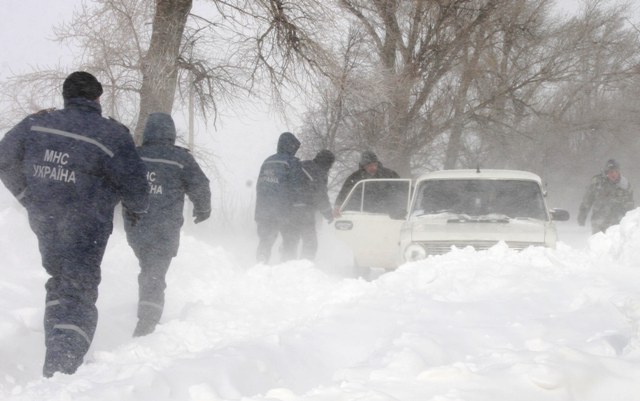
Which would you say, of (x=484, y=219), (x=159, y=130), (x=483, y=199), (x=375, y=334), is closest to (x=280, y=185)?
(x=483, y=199)

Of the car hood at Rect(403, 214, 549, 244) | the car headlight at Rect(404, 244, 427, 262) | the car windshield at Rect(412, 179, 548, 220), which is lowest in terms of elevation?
the car headlight at Rect(404, 244, 427, 262)

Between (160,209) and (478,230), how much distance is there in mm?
3169

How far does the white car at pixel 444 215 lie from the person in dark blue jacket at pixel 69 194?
12.3 feet

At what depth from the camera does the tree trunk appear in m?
12.6

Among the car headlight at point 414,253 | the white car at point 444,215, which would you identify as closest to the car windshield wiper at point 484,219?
the white car at point 444,215

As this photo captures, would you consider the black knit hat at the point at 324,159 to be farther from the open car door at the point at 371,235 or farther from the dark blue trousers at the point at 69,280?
the dark blue trousers at the point at 69,280

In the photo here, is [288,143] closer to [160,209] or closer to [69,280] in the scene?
[160,209]

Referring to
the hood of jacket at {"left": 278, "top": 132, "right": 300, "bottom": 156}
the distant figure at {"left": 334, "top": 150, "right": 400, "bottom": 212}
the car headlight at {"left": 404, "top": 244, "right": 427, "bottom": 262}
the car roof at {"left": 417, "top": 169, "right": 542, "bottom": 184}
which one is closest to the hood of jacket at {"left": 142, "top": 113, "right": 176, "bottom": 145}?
the car headlight at {"left": 404, "top": 244, "right": 427, "bottom": 262}

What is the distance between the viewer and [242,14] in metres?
14.1

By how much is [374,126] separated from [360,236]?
468 inches

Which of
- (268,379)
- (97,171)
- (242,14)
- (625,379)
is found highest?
(242,14)

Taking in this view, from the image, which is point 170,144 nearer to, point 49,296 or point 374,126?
point 49,296

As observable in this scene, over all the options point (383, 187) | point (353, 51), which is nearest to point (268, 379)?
point (383, 187)

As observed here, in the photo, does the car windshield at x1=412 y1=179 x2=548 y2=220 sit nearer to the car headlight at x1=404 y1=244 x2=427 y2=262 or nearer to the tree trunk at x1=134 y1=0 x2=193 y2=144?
the car headlight at x1=404 y1=244 x2=427 y2=262
